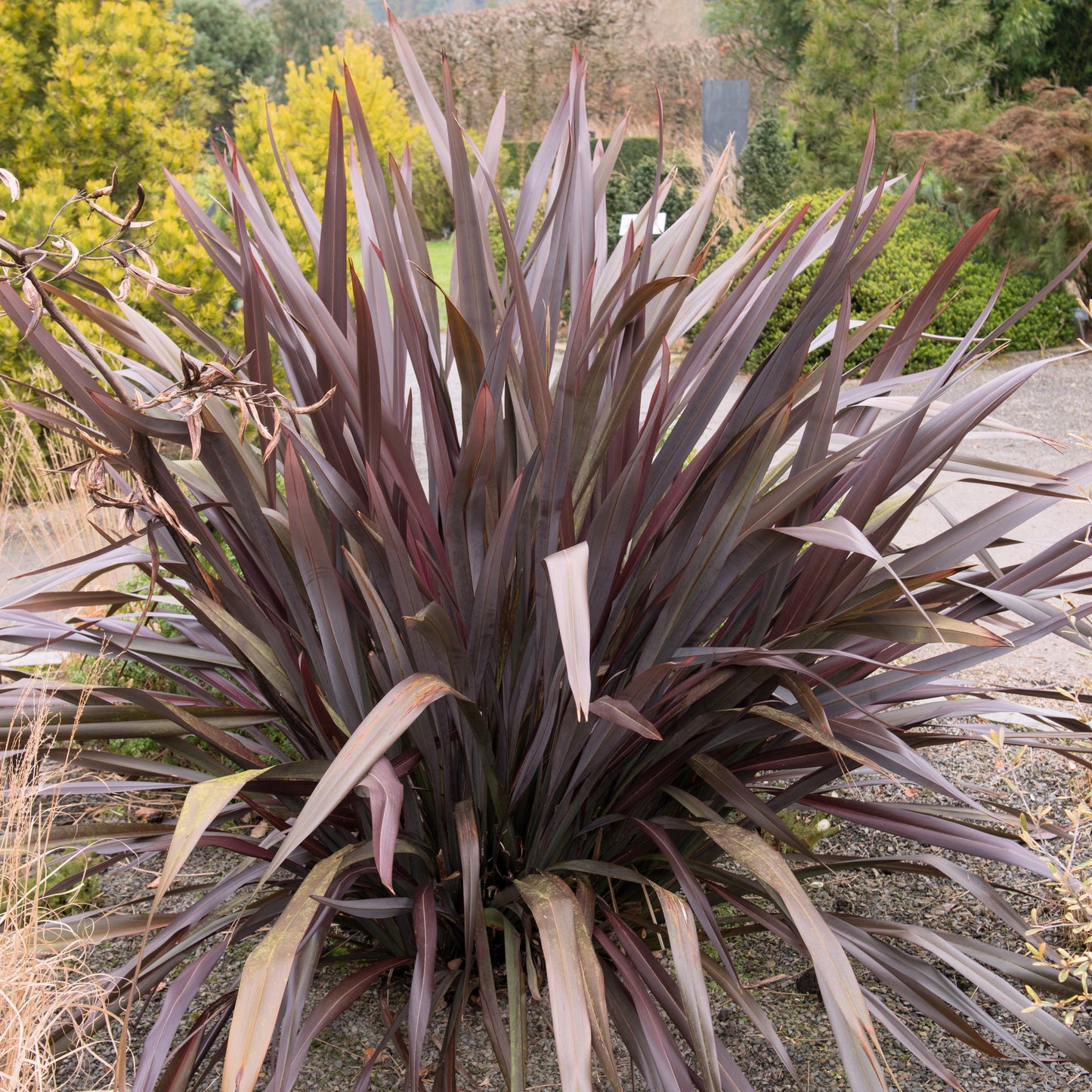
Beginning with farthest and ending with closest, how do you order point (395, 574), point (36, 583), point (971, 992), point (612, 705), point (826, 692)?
point (36, 583) → point (971, 992) → point (826, 692) → point (395, 574) → point (612, 705)

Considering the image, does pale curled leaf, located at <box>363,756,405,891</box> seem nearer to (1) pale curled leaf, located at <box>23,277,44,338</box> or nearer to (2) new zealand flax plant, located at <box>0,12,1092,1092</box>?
(2) new zealand flax plant, located at <box>0,12,1092,1092</box>

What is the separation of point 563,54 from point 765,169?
14474mm

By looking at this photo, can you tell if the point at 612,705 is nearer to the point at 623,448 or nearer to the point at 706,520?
the point at 706,520

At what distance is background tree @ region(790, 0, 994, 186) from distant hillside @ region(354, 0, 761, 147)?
10.7 m

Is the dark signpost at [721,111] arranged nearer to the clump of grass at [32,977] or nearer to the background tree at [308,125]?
the background tree at [308,125]

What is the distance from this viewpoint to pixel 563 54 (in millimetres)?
22594

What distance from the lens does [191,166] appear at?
643cm

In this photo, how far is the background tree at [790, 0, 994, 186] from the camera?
35.7 feet

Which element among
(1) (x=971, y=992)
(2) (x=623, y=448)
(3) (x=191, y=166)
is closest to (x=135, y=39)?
(3) (x=191, y=166)

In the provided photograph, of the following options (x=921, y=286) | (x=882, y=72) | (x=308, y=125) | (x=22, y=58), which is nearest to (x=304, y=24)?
(x=882, y=72)

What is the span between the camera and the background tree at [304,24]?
2742 centimetres

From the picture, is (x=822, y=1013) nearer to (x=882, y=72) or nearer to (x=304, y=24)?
(x=882, y=72)

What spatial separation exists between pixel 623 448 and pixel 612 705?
58cm

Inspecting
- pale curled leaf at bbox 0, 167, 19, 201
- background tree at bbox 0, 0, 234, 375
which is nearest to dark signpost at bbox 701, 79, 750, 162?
background tree at bbox 0, 0, 234, 375
